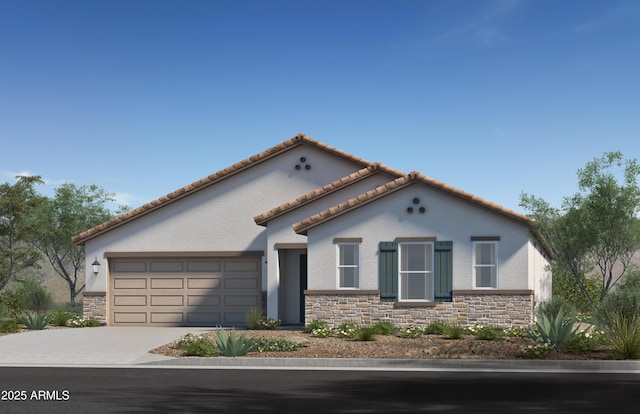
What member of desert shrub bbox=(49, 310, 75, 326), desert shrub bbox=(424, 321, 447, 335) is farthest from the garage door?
desert shrub bbox=(424, 321, 447, 335)

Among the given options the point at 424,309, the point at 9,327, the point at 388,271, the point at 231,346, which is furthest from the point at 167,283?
the point at 231,346

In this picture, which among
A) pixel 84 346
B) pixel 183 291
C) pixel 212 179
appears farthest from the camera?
pixel 212 179

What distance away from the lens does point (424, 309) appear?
23.8m

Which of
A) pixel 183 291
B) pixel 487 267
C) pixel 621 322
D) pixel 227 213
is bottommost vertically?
pixel 183 291

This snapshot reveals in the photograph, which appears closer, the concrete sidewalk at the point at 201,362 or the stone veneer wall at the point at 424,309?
the concrete sidewalk at the point at 201,362

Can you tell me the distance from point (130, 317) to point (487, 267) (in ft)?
42.8

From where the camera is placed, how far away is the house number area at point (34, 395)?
41.9 ft

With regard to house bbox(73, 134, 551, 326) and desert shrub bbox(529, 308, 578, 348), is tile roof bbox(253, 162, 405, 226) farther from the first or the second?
desert shrub bbox(529, 308, 578, 348)

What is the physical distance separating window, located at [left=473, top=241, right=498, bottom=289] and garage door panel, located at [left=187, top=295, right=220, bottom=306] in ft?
31.3

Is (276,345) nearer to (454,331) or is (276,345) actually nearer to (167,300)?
(454,331)

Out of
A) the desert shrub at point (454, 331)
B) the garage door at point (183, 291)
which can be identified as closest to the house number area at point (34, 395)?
the desert shrub at point (454, 331)

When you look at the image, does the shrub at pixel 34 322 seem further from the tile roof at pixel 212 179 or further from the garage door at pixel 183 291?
the tile roof at pixel 212 179

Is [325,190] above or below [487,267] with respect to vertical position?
above

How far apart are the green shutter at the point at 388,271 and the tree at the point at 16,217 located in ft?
52.5
